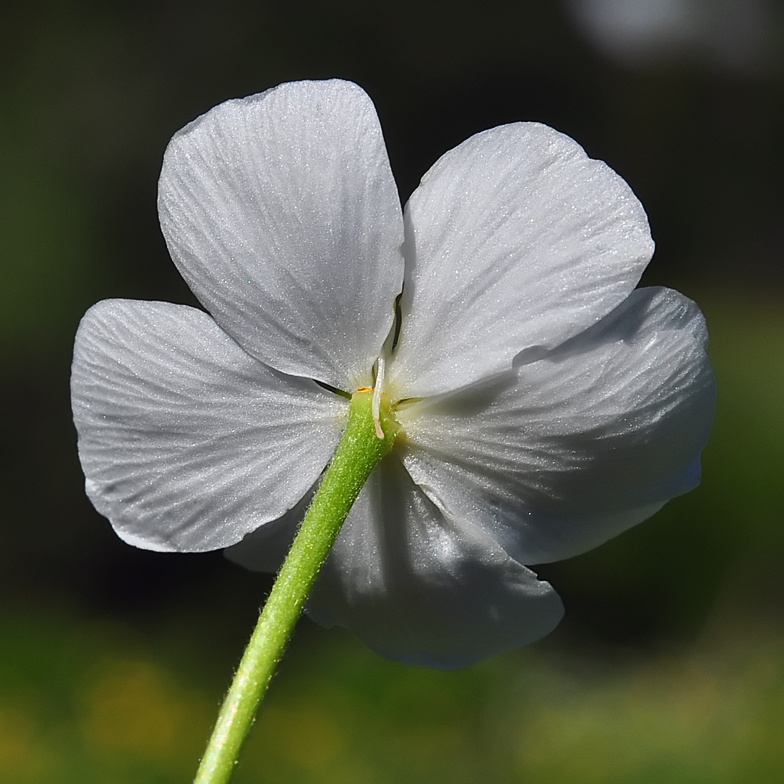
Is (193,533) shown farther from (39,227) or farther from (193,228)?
(39,227)

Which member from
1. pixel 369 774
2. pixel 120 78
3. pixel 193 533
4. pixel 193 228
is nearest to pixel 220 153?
pixel 193 228

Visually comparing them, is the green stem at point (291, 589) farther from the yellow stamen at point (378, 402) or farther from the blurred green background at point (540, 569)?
the blurred green background at point (540, 569)

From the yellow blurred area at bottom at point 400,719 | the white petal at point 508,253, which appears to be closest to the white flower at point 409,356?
the white petal at point 508,253

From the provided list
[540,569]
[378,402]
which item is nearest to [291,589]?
[378,402]

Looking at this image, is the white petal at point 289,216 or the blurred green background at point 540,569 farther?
the blurred green background at point 540,569

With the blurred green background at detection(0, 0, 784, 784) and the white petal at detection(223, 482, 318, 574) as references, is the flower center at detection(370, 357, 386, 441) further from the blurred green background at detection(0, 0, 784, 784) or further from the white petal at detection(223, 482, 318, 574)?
the blurred green background at detection(0, 0, 784, 784)

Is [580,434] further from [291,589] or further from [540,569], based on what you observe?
[540,569]
